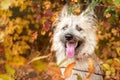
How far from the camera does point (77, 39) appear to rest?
6164 mm

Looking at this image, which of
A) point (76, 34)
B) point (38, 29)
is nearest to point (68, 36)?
point (76, 34)

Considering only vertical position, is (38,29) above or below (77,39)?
below

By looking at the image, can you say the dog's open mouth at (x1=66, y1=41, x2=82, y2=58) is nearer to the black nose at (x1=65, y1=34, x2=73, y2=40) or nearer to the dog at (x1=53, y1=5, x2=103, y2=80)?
the dog at (x1=53, y1=5, x2=103, y2=80)

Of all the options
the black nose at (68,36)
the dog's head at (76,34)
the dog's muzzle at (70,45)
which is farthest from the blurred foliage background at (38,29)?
the black nose at (68,36)

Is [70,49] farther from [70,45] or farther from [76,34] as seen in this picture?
[76,34]

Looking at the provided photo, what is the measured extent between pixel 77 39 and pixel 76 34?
0.23ft

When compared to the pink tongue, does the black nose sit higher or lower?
higher

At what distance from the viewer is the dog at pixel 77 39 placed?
612 centimetres

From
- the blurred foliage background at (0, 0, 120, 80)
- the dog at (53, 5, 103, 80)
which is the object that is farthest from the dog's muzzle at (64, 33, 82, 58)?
the blurred foliage background at (0, 0, 120, 80)

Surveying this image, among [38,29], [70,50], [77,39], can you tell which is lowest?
[38,29]

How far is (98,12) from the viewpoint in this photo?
8461 mm

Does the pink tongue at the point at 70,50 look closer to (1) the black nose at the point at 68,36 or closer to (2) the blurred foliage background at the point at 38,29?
(1) the black nose at the point at 68,36

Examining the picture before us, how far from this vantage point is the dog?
6.12 metres

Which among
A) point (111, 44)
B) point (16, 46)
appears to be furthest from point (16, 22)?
point (111, 44)
